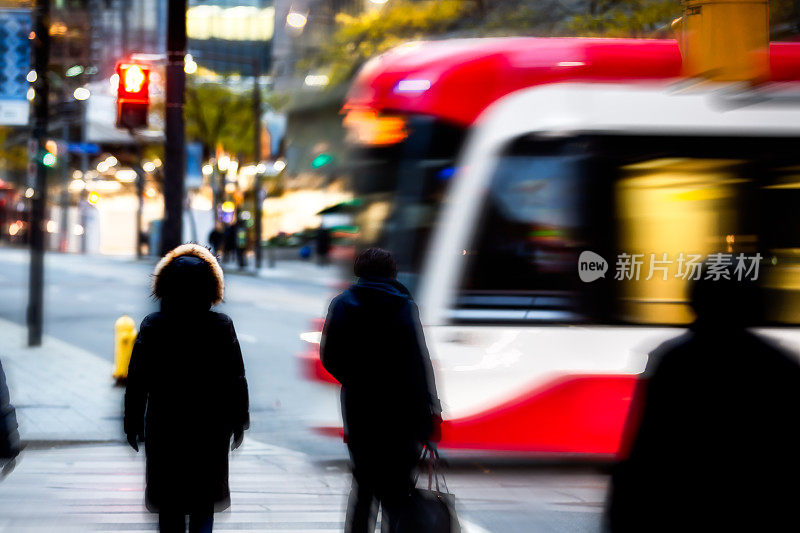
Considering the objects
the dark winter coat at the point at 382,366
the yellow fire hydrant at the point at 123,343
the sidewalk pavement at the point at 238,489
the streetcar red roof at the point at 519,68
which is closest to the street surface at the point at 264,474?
the sidewalk pavement at the point at 238,489

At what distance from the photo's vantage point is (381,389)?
16.6 ft

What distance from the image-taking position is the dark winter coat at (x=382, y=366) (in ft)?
16.5

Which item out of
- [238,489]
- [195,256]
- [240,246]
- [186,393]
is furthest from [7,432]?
[240,246]

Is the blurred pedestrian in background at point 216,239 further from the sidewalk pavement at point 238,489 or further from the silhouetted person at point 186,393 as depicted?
the silhouetted person at point 186,393

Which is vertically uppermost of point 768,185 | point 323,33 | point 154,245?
point 323,33

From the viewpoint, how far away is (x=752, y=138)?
8297 mm

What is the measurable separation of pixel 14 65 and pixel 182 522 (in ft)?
39.0

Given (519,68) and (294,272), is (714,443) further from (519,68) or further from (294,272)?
(294,272)

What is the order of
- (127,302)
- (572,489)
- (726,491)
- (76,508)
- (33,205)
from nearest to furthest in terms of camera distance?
(726,491), (76,508), (572,489), (33,205), (127,302)

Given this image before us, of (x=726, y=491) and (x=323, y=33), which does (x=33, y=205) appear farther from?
(x=323, y=33)

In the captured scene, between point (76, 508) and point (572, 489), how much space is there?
344cm

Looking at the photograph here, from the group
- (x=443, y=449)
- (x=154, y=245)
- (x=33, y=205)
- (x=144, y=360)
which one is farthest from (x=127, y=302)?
(x=154, y=245)

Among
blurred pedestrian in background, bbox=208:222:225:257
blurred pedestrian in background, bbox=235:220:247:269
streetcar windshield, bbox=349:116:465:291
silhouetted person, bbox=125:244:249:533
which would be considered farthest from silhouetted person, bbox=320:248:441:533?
blurred pedestrian in background, bbox=235:220:247:269

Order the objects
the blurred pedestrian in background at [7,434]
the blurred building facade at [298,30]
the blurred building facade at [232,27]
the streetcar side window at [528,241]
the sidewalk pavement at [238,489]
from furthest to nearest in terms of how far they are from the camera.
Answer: the blurred building facade at [232,27] → the blurred building facade at [298,30] → the streetcar side window at [528,241] → the sidewalk pavement at [238,489] → the blurred pedestrian in background at [7,434]
